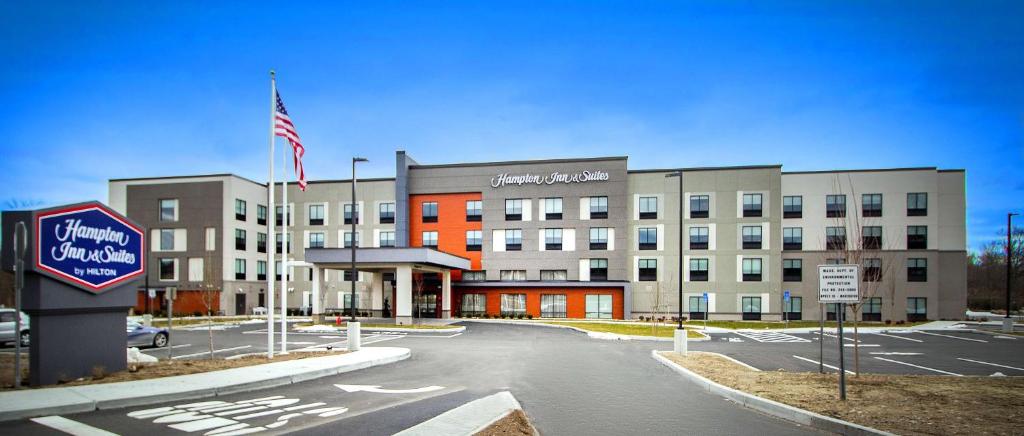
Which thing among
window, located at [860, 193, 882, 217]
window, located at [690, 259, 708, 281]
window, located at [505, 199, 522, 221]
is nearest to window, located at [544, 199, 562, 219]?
window, located at [505, 199, 522, 221]

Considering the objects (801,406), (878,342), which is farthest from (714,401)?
(878,342)

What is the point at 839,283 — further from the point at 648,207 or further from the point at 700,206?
the point at 700,206

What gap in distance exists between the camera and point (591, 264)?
56.2m

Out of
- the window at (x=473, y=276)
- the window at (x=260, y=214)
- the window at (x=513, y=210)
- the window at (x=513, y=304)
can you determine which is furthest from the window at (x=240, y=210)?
the window at (x=513, y=304)

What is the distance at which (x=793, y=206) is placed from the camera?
56.7 meters

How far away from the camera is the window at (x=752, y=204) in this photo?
179 ft

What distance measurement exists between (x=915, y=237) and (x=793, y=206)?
10691 mm

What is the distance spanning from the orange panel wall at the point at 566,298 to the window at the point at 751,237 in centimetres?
1223

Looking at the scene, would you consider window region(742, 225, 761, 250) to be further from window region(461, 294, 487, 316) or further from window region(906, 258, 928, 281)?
window region(461, 294, 487, 316)

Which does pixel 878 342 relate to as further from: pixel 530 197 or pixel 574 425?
pixel 530 197

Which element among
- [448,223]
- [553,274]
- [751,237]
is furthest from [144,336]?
[751,237]

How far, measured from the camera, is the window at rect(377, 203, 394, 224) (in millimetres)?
62709

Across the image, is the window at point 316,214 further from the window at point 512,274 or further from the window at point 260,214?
the window at point 512,274

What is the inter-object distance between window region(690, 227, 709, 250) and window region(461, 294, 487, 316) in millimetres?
19790
